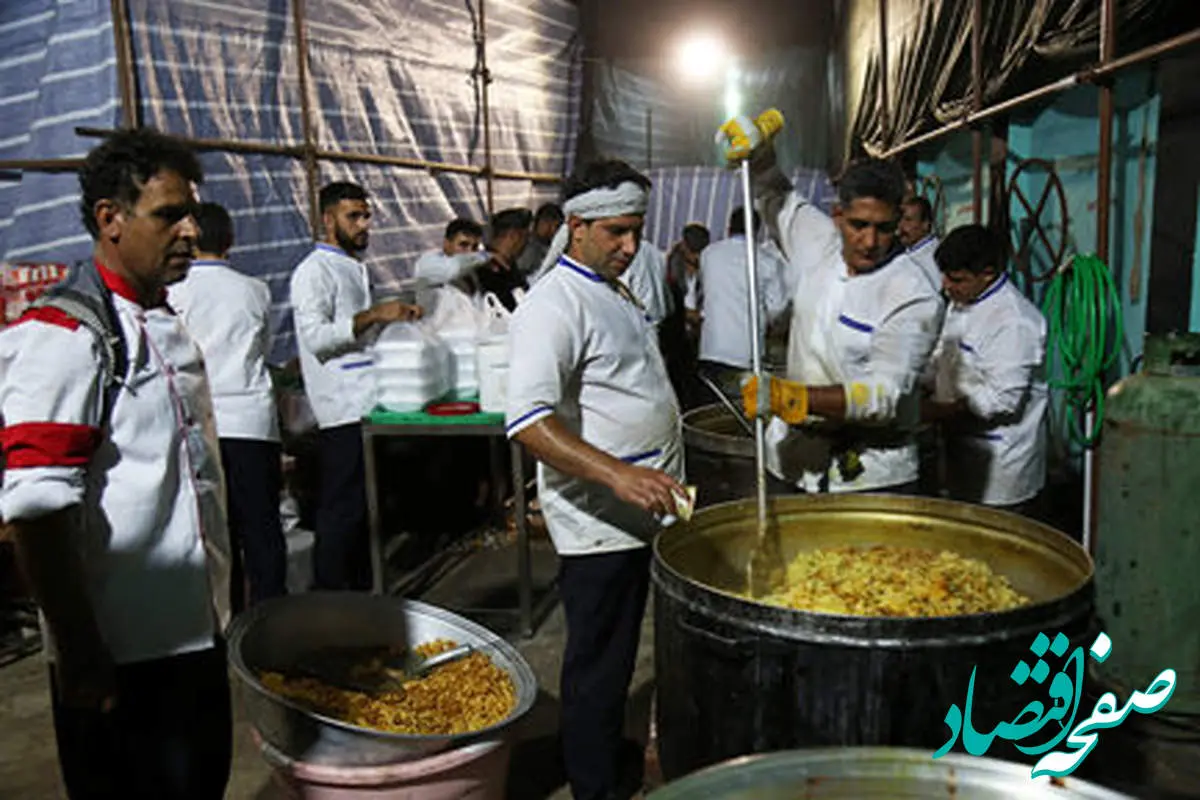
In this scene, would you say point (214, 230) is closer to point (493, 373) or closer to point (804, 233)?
point (493, 373)

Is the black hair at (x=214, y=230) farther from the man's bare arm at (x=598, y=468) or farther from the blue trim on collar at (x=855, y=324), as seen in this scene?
the blue trim on collar at (x=855, y=324)

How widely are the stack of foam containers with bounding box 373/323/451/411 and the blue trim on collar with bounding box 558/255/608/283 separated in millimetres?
1922

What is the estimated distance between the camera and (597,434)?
280cm

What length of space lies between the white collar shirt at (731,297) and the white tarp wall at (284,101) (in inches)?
99.7

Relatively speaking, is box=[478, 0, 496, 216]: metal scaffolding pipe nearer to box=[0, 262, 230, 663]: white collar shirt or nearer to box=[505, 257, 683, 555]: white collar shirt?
box=[505, 257, 683, 555]: white collar shirt

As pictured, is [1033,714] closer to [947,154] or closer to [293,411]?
[293,411]

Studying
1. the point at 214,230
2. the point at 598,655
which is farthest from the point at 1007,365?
the point at 214,230

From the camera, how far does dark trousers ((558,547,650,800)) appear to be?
2889 mm

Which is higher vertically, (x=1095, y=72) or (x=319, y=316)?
(x=1095, y=72)

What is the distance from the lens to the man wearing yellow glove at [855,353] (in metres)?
2.92

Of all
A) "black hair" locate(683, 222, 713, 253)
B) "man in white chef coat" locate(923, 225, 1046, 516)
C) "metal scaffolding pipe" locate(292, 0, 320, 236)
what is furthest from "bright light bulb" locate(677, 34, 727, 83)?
"man in white chef coat" locate(923, 225, 1046, 516)

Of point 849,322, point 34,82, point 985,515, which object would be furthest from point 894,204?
point 34,82

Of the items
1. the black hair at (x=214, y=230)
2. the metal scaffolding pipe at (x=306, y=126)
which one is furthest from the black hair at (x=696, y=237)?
the black hair at (x=214, y=230)

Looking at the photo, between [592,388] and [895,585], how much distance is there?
105 cm
